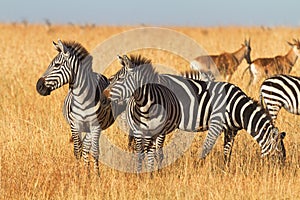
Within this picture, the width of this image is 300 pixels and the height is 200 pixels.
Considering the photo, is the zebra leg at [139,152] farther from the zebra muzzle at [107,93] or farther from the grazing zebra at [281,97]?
the grazing zebra at [281,97]

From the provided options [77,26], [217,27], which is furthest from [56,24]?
[217,27]

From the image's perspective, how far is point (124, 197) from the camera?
5.50 meters

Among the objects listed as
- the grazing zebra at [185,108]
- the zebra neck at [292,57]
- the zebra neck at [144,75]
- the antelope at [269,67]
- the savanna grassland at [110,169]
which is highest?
the zebra neck at [292,57]

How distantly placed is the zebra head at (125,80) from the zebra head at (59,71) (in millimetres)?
544

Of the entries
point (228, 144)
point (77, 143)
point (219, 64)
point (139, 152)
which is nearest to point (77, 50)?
point (77, 143)

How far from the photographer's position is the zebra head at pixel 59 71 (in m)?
6.22

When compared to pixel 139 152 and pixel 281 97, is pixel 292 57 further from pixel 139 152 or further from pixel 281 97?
pixel 139 152

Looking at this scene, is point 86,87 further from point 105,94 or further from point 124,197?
point 124,197

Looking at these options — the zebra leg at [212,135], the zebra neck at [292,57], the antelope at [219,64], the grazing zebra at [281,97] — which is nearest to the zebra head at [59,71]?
the zebra leg at [212,135]

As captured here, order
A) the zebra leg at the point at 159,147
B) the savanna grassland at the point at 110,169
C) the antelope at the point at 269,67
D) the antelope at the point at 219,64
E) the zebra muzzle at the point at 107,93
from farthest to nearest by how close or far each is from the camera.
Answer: the antelope at the point at 219,64
the antelope at the point at 269,67
the zebra leg at the point at 159,147
the zebra muzzle at the point at 107,93
the savanna grassland at the point at 110,169

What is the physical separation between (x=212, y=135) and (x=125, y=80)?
1361 mm

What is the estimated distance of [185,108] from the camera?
7.01 metres

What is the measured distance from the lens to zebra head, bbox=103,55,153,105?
19.6 ft

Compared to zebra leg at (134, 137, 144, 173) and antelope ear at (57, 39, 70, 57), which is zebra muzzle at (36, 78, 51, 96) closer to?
antelope ear at (57, 39, 70, 57)
